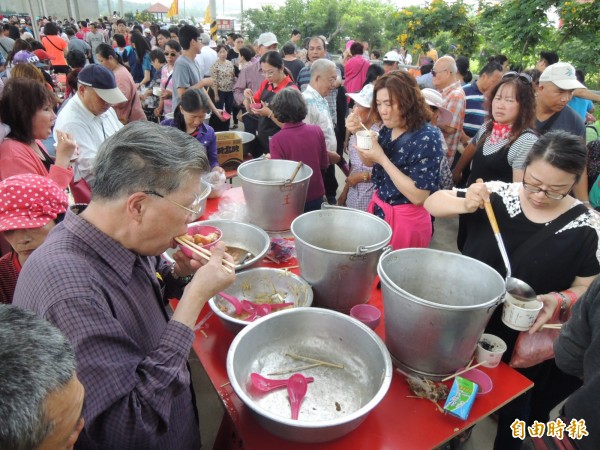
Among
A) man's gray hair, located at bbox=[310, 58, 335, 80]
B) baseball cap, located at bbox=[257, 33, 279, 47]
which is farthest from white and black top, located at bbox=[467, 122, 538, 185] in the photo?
baseball cap, located at bbox=[257, 33, 279, 47]

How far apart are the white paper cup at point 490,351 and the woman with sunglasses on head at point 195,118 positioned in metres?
2.40

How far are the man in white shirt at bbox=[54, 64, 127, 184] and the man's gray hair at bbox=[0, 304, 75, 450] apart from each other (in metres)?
2.52

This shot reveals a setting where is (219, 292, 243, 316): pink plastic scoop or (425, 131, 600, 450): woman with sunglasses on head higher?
(425, 131, 600, 450): woman with sunglasses on head

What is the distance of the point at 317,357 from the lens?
5.07 ft

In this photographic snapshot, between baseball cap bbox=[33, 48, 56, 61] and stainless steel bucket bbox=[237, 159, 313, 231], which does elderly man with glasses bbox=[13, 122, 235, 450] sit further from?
baseball cap bbox=[33, 48, 56, 61]

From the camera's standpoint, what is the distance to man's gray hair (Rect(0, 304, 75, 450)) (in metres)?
0.61

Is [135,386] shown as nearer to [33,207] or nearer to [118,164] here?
[118,164]

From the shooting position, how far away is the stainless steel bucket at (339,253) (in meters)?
1.63

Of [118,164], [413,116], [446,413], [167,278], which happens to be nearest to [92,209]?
[118,164]

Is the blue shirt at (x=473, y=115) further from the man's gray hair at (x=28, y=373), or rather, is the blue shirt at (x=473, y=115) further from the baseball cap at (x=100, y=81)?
the man's gray hair at (x=28, y=373)

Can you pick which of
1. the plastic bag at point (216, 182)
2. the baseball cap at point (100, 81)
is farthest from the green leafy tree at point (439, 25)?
the baseball cap at point (100, 81)

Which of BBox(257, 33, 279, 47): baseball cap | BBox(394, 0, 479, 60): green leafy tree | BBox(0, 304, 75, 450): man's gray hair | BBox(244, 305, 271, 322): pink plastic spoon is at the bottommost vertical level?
BBox(244, 305, 271, 322): pink plastic spoon

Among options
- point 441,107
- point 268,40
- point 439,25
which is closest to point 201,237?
point 441,107

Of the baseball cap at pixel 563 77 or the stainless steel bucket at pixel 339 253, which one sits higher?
the baseball cap at pixel 563 77
